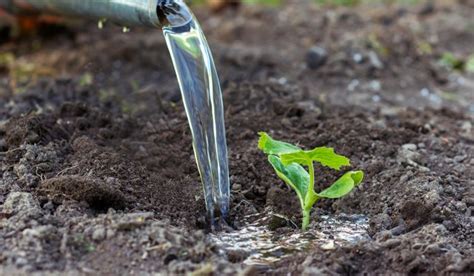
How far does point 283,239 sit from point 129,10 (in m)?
1.07

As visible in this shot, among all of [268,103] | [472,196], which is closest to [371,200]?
[472,196]

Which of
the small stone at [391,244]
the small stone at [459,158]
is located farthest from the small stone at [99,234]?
the small stone at [459,158]

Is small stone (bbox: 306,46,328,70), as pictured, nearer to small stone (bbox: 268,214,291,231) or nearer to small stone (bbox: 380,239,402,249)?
small stone (bbox: 268,214,291,231)

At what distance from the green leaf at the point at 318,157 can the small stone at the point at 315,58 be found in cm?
204

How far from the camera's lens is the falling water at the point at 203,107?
8.33 ft

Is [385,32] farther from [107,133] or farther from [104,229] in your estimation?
[104,229]

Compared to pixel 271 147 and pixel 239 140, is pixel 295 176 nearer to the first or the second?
pixel 271 147

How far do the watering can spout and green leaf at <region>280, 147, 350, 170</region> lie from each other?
0.66m

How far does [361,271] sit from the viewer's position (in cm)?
218

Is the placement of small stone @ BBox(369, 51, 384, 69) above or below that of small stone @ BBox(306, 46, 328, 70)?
below

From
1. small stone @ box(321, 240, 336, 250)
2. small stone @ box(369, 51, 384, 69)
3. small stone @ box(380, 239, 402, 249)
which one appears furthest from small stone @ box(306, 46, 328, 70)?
small stone @ box(380, 239, 402, 249)

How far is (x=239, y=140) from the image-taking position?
309 cm

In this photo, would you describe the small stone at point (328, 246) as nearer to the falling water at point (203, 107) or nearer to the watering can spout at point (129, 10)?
the falling water at point (203, 107)

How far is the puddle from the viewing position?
7.61 feet
